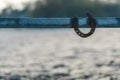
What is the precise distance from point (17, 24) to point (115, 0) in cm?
3768

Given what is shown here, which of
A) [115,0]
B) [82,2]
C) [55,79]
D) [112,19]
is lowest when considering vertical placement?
[112,19]

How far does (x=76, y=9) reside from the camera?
5259cm

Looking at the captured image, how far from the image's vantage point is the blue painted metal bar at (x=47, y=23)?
6070 mm

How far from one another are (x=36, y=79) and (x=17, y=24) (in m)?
3.55

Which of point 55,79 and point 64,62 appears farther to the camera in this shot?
point 64,62

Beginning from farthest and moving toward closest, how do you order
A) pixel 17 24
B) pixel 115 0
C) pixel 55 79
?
1. pixel 115 0
2. pixel 55 79
3. pixel 17 24

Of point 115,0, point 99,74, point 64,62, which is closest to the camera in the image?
point 99,74

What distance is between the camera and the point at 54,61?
1385cm

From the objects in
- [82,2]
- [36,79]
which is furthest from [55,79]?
[82,2]

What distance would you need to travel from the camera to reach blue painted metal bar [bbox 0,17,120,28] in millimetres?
6070

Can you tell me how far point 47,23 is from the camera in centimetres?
606

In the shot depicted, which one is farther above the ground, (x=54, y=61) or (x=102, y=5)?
(x=102, y=5)

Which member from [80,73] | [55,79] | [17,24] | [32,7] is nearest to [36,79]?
[55,79]

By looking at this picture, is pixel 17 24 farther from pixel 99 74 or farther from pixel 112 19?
pixel 99 74
